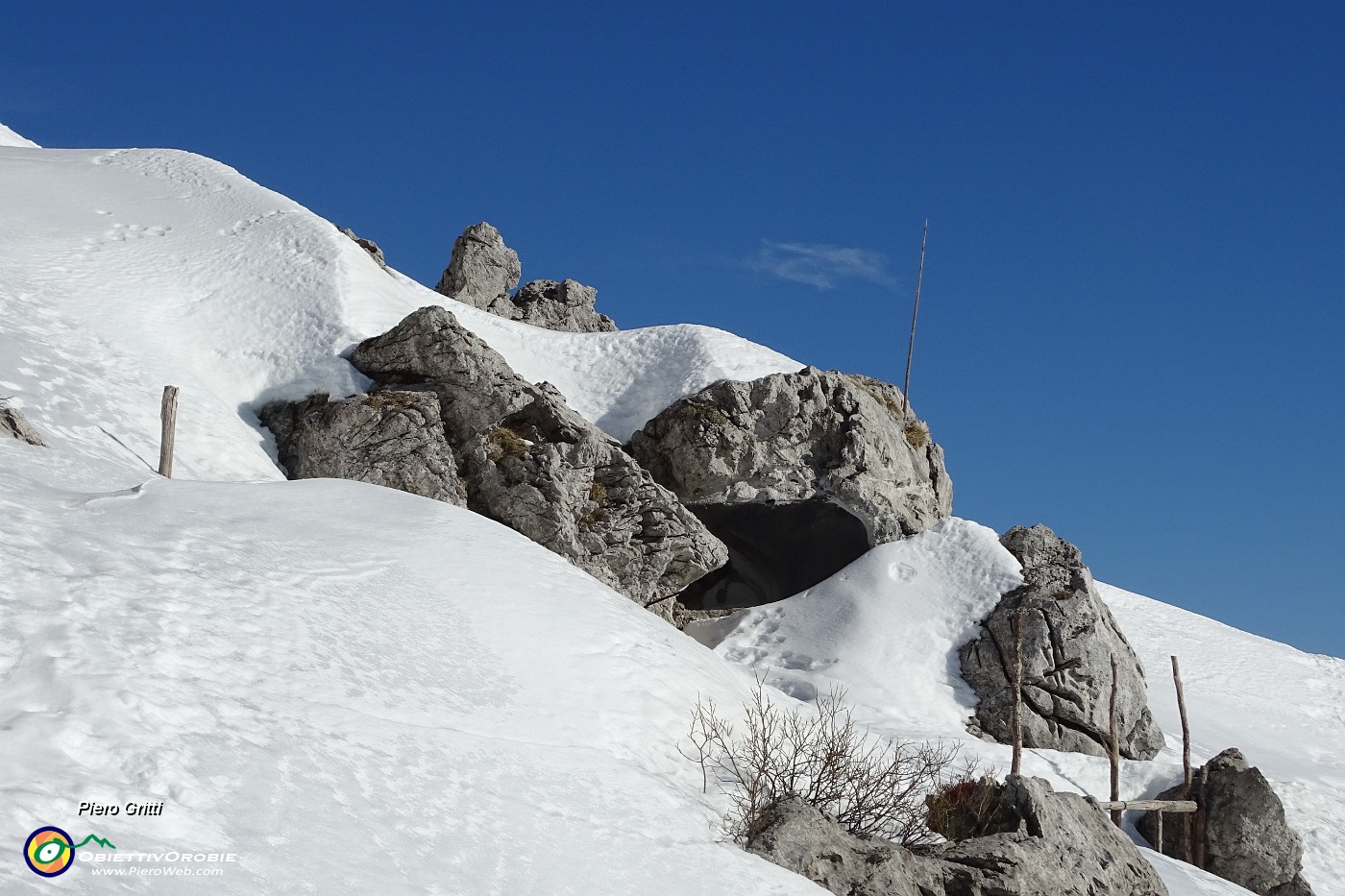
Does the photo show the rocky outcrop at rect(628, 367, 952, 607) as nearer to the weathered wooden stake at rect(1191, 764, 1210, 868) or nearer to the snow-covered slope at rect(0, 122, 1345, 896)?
the snow-covered slope at rect(0, 122, 1345, 896)

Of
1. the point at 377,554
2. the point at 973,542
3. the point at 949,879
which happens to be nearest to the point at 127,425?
the point at 377,554

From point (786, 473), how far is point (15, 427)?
1777cm

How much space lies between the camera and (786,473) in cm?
2919

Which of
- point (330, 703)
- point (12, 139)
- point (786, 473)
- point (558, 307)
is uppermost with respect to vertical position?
point (12, 139)

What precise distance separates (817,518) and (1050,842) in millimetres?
18759

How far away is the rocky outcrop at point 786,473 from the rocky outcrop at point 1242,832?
9.06 meters

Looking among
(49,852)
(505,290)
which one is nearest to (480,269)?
(505,290)

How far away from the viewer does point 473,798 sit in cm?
938

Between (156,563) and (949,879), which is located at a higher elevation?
(156,563)

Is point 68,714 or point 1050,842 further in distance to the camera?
point 1050,842

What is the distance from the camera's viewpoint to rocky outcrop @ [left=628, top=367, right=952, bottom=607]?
2909 centimetres

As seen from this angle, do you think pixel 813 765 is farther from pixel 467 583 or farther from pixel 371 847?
pixel 371 847

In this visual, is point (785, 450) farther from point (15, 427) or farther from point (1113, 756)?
point (15, 427)

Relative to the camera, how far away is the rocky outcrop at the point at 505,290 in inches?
1783
